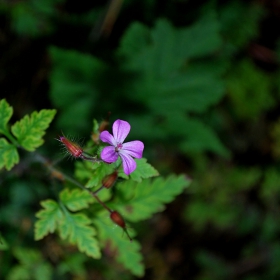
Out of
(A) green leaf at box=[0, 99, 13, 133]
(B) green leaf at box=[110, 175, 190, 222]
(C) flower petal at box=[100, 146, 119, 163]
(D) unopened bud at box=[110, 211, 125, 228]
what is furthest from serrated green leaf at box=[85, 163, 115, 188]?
(B) green leaf at box=[110, 175, 190, 222]

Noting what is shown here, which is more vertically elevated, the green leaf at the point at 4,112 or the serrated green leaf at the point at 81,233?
the green leaf at the point at 4,112

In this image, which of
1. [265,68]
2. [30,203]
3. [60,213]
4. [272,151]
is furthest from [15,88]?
[272,151]

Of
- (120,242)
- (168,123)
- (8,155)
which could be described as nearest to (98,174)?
(8,155)

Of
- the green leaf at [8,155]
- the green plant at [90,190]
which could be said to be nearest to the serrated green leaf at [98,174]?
the green plant at [90,190]

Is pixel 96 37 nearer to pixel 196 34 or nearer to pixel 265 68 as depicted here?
pixel 196 34

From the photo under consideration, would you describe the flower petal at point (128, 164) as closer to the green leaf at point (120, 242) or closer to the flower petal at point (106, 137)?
the flower petal at point (106, 137)

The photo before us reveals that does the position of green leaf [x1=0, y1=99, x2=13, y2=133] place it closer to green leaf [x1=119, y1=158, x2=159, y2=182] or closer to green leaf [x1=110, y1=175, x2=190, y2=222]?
green leaf [x1=119, y1=158, x2=159, y2=182]
